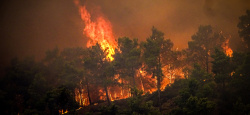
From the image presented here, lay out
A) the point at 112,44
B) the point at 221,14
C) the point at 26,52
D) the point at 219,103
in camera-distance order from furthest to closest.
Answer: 1. the point at 221,14
2. the point at 26,52
3. the point at 112,44
4. the point at 219,103

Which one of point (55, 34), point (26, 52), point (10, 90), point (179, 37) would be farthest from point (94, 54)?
point (55, 34)

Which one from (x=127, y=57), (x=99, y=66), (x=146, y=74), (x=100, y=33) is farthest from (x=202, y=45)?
(x=100, y=33)

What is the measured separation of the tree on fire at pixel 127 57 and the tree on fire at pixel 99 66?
216cm

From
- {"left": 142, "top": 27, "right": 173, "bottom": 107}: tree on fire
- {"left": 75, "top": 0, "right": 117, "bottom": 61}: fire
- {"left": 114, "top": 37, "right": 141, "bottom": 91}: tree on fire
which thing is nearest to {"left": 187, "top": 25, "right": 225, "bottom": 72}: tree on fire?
{"left": 142, "top": 27, "right": 173, "bottom": 107}: tree on fire

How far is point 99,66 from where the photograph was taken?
35.0 meters

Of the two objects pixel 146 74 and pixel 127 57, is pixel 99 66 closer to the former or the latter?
pixel 127 57

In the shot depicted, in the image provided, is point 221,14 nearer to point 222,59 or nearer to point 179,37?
point 179,37

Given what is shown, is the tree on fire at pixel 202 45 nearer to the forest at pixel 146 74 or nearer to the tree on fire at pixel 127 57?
the forest at pixel 146 74

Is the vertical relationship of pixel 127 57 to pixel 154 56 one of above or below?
above

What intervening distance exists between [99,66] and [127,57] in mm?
7552

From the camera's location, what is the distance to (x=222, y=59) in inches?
965

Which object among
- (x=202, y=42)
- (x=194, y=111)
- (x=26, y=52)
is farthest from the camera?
(x=26, y=52)

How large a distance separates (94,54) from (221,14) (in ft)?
307

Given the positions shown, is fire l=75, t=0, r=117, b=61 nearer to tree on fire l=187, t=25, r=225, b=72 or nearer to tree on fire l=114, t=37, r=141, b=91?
tree on fire l=114, t=37, r=141, b=91
